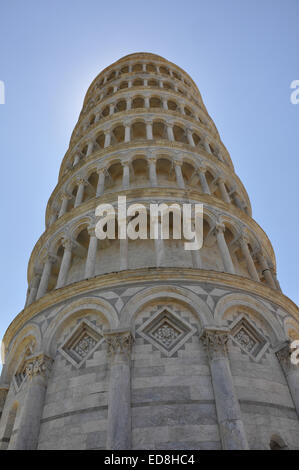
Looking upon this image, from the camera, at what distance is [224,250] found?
13531 millimetres

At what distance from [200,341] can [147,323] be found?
1.57 meters

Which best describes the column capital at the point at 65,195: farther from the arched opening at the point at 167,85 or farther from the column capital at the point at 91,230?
the arched opening at the point at 167,85

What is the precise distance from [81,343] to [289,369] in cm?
606

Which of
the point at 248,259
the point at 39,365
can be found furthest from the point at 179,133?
the point at 39,365

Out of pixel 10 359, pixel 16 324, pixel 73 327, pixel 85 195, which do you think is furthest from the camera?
pixel 85 195

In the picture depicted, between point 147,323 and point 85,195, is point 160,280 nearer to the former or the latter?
point 147,323

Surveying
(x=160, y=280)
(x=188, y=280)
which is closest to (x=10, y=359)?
(x=160, y=280)

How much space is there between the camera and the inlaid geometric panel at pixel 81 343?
34.7ft

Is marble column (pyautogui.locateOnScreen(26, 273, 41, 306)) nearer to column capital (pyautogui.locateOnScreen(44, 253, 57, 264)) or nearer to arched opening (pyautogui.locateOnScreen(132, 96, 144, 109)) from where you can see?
column capital (pyautogui.locateOnScreen(44, 253, 57, 264))

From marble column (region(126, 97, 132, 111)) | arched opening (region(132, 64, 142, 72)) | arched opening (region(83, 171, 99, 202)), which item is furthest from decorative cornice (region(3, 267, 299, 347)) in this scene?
arched opening (region(132, 64, 142, 72))

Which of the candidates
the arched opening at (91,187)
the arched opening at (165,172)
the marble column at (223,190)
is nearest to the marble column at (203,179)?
the marble column at (223,190)

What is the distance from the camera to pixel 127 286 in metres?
11.5

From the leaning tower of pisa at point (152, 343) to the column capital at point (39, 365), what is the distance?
3cm

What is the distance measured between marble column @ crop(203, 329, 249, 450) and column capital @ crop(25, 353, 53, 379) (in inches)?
179
